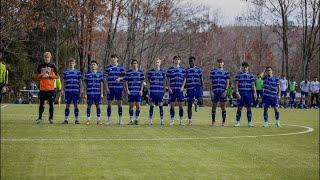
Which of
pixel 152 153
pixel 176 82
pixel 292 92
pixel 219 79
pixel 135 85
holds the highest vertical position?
pixel 219 79

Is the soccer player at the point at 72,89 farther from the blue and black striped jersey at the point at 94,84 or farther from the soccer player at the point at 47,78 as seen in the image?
the soccer player at the point at 47,78

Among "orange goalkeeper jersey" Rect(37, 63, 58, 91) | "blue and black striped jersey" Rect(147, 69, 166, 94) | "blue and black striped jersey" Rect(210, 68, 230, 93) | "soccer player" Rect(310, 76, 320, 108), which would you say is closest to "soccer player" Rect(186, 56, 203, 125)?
Result: "blue and black striped jersey" Rect(210, 68, 230, 93)

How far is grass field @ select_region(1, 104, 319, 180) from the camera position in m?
9.42

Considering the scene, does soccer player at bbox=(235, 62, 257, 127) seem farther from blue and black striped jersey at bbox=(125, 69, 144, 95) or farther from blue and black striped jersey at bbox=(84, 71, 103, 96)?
blue and black striped jersey at bbox=(84, 71, 103, 96)

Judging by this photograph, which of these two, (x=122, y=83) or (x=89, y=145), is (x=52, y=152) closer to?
(x=89, y=145)

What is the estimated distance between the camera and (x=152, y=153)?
11578 millimetres

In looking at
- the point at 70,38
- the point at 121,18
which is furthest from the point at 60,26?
the point at 121,18

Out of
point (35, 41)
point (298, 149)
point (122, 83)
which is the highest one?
point (35, 41)

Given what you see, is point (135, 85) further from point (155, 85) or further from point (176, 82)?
point (176, 82)

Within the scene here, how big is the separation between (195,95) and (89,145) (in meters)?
7.16

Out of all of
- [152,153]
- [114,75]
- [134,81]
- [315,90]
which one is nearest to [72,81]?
[114,75]

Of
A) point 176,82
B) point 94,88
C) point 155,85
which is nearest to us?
point 94,88

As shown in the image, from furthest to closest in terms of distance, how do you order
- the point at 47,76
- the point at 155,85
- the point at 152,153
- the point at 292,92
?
1. the point at 292,92
2. the point at 155,85
3. the point at 47,76
4. the point at 152,153

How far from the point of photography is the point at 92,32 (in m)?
45.3
